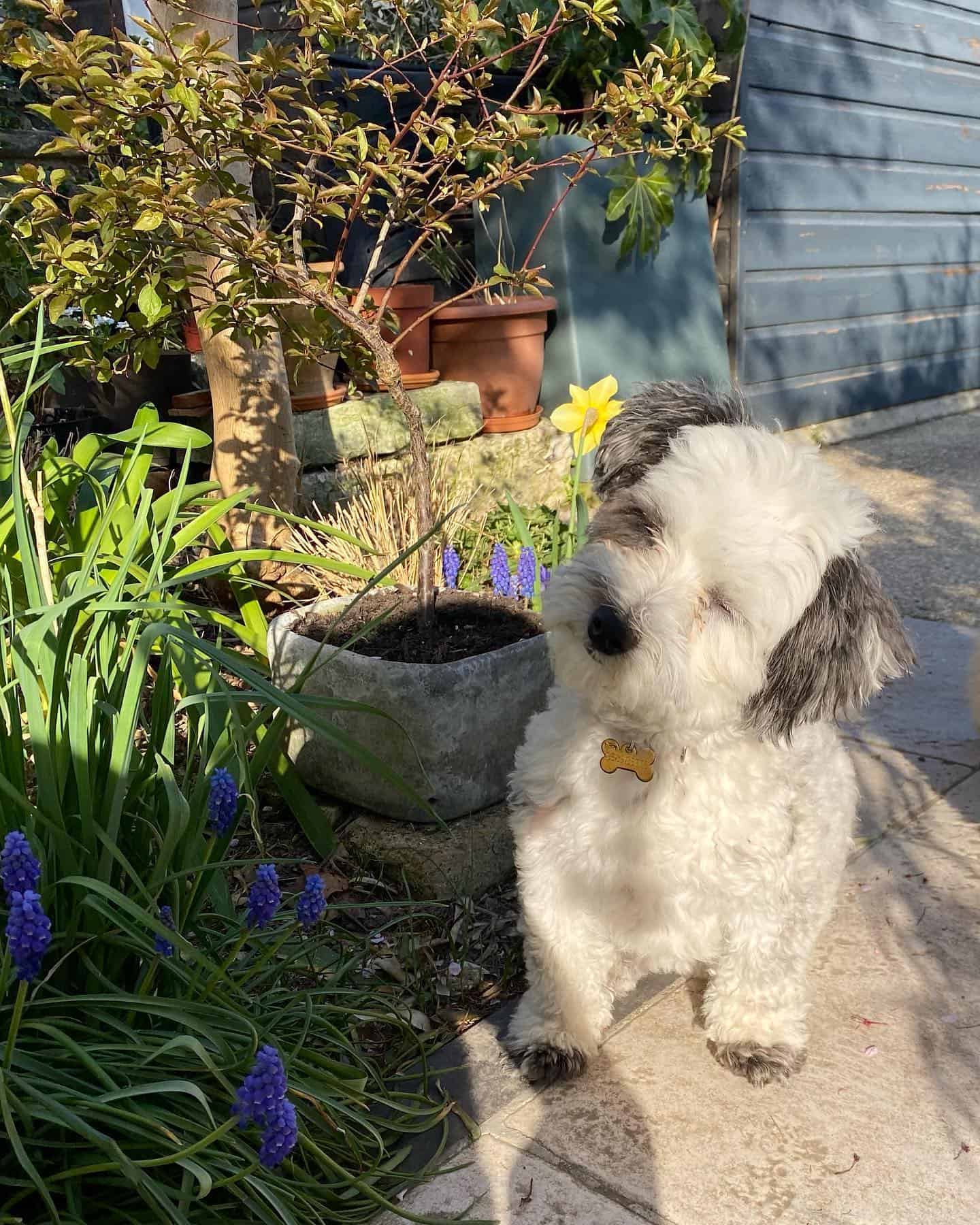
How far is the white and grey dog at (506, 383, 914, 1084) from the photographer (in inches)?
76.2

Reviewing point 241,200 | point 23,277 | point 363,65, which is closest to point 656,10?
point 363,65

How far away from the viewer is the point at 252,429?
3889 mm

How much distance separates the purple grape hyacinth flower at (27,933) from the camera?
4.89 feet

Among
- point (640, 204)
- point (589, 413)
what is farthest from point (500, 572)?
point (640, 204)

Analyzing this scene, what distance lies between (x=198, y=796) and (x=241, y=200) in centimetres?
137

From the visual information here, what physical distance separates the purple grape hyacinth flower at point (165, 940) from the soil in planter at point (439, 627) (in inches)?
43.6

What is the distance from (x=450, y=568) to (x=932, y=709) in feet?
5.98

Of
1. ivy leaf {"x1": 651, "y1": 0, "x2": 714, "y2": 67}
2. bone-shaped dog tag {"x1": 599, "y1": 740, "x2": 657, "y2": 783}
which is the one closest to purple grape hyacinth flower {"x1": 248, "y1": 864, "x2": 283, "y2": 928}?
bone-shaped dog tag {"x1": 599, "y1": 740, "x2": 657, "y2": 783}

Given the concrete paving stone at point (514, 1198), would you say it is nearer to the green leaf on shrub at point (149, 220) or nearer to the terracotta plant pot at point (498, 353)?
the green leaf on shrub at point (149, 220)

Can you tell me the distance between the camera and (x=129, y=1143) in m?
1.61

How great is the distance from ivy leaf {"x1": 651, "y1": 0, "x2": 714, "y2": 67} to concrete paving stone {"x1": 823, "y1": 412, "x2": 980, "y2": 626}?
2.51 meters

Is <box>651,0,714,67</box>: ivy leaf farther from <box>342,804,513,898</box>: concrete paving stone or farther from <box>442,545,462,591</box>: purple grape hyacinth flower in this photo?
<box>342,804,513,898</box>: concrete paving stone

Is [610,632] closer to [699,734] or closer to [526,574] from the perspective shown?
[699,734]

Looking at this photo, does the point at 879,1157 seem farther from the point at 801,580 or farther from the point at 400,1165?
the point at 801,580
